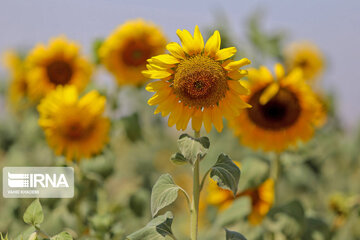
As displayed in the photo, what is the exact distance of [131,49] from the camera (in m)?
1.62


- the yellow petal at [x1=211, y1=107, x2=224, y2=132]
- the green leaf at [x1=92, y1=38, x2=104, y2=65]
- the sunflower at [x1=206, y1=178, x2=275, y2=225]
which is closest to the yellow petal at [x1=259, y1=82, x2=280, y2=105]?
the sunflower at [x1=206, y1=178, x2=275, y2=225]

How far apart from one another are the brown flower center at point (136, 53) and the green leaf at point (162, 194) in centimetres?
92

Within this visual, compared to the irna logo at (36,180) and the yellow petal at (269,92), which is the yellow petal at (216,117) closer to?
the yellow petal at (269,92)

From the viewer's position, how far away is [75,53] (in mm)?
1773

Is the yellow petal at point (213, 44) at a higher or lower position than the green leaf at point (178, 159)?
higher

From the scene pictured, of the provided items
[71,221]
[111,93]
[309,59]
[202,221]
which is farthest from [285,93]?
[309,59]

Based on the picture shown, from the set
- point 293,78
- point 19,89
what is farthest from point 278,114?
point 19,89

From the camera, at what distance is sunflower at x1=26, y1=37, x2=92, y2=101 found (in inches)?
67.0

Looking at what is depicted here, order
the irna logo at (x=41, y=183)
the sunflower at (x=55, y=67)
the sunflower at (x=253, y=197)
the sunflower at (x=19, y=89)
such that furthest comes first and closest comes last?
the sunflower at (x=19, y=89), the sunflower at (x=55, y=67), the sunflower at (x=253, y=197), the irna logo at (x=41, y=183)

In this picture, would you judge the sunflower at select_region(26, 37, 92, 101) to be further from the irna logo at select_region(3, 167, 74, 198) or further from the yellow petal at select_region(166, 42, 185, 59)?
the yellow petal at select_region(166, 42, 185, 59)

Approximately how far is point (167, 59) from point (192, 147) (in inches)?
6.2

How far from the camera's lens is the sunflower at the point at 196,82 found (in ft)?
2.46

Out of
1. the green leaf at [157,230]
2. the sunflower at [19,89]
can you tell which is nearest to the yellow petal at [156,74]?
the green leaf at [157,230]

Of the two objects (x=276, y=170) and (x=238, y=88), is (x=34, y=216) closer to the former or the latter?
(x=238, y=88)
